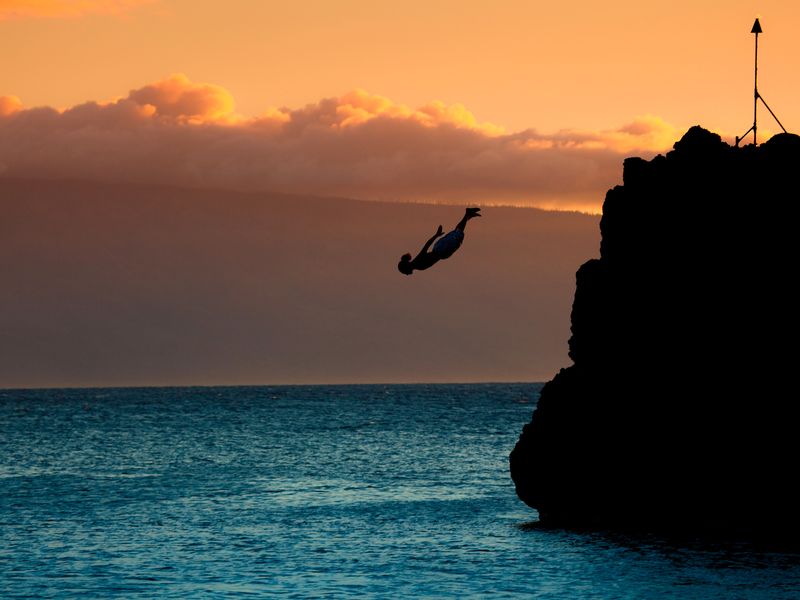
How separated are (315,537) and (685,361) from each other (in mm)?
15049

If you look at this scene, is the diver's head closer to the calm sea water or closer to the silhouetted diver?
the silhouetted diver

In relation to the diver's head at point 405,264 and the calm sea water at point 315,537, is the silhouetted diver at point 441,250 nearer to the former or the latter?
the diver's head at point 405,264

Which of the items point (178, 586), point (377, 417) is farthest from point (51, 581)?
point (377, 417)

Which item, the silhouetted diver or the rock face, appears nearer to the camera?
the silhouetted diver

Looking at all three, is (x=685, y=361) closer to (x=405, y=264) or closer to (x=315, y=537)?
(x=315, y=537)

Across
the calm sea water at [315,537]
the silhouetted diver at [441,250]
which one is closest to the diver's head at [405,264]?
the silhouetted diver at [441,250]

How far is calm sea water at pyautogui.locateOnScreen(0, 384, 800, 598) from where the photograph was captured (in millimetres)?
38594

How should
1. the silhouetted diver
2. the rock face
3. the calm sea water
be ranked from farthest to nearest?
the rock face < the calm sea water < the silhouetted diver

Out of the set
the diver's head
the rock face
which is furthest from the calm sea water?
the diver's head

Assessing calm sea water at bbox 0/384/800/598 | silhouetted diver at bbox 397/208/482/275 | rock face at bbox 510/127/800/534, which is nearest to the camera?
silhouetted diver at bbox 397/208/482/275

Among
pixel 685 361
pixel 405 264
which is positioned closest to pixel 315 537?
pixel 685 361

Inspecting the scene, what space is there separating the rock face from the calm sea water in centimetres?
228

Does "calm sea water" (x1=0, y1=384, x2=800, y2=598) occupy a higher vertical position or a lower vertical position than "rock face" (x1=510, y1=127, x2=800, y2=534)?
lower

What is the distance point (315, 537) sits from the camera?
162 ft
